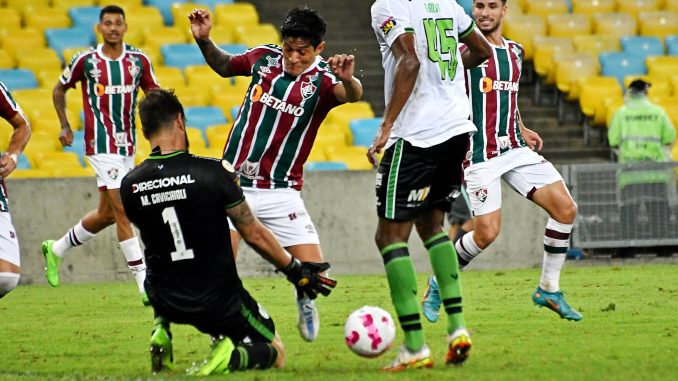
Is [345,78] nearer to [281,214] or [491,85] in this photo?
[281,214]

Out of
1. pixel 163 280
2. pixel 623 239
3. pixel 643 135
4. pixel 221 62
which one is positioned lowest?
pixel 623 239

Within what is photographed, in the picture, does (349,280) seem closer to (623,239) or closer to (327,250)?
(327,250)

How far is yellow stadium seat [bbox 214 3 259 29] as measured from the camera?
63.1 ft

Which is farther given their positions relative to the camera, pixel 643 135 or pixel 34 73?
pixel 34 73

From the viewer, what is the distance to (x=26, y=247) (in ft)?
45.4

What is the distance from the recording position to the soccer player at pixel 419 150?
21.9 ft

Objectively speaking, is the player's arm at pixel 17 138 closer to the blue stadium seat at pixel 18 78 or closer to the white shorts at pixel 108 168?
the white shorts at pixel 108 168

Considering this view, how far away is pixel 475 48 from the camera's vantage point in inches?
290

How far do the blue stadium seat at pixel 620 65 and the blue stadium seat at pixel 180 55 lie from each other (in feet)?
20.1

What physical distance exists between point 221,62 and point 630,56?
12384mm

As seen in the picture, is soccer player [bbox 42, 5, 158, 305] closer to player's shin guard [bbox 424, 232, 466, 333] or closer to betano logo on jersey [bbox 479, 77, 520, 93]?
betano logo on jersey [bbox 479, 77, 520, 93]

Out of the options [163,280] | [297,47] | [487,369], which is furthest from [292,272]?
[297,47]

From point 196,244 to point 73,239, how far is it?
5.49m

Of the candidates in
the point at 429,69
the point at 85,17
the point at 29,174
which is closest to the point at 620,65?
the point at 85,17
